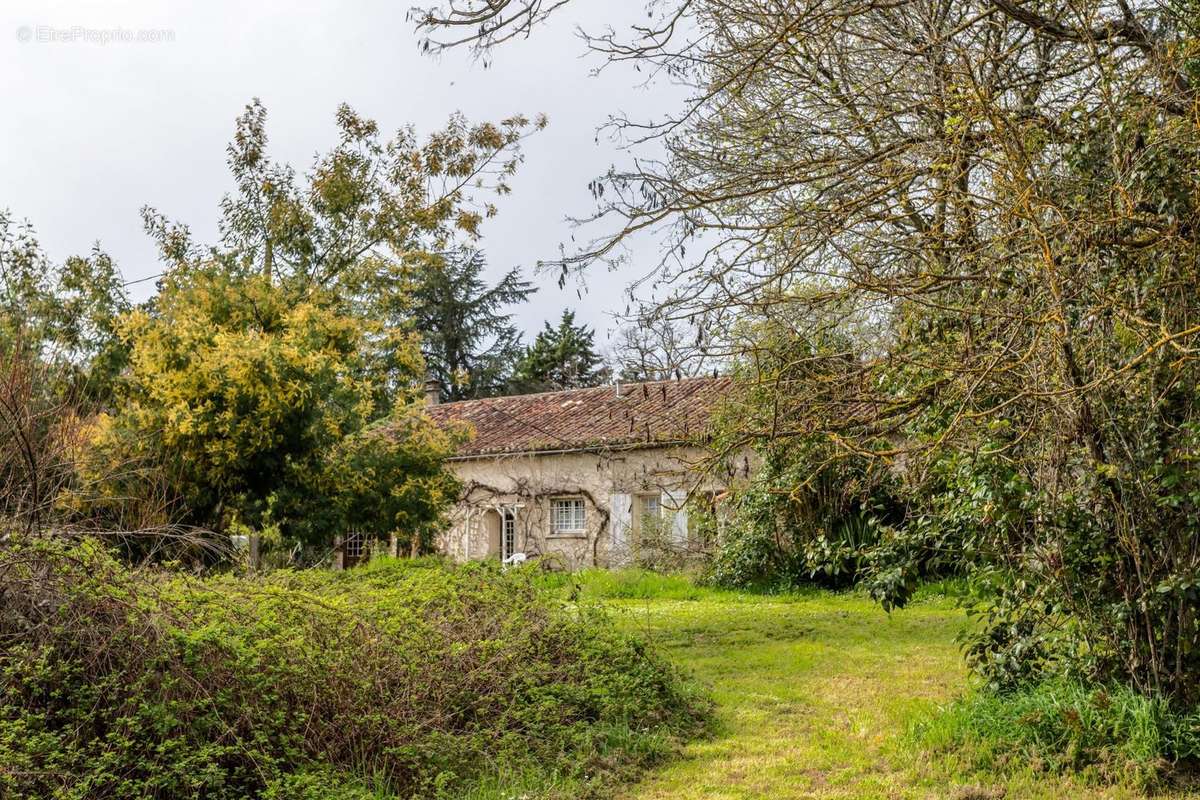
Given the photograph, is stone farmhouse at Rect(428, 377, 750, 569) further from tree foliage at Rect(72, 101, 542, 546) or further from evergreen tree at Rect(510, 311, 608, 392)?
evergreen tree at Rect(510, 311, 608, 392)

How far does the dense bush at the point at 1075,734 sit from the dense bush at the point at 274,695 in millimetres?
1937

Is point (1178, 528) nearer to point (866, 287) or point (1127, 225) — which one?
point (1127, 225)

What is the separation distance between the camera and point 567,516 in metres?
23.1

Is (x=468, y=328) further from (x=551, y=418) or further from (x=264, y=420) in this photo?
(x=264, y=420)

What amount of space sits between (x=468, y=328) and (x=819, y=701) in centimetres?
3402

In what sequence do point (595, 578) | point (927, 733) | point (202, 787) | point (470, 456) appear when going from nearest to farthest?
A: point (202, 787) < point (927, 733) < point (595, 578) < point (470, 456)

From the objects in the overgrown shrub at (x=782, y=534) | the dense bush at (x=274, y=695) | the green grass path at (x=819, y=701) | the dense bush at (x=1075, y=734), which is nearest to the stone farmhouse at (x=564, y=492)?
the overgrown shrub at (x=782, y=534)

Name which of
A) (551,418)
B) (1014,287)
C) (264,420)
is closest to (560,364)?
(551,418)

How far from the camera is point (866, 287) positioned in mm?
5453

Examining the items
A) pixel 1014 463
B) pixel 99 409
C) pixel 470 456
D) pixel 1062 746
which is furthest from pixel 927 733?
pixel 470 456

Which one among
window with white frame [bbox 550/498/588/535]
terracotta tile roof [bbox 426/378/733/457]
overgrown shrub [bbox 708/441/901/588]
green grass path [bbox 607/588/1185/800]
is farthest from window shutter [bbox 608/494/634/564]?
green grass path [bbox 607/588/1185/800]

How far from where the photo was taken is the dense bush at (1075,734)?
5543mm

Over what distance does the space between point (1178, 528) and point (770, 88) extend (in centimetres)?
425

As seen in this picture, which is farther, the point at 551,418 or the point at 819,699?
the point at 551,418
